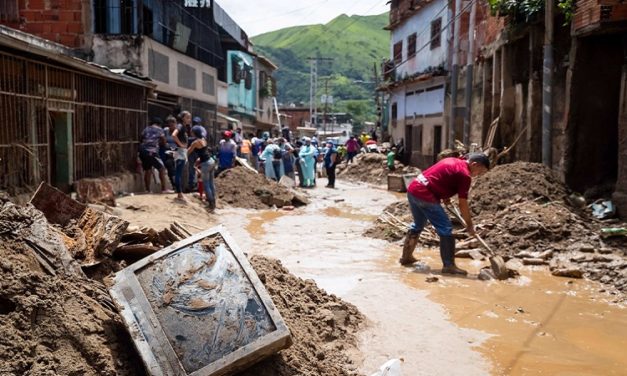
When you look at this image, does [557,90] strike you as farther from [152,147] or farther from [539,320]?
[152,147]

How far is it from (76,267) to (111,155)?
927cm

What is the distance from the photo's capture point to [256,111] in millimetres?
38531

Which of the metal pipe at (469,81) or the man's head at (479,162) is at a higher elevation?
the metal pipe at (469,81)

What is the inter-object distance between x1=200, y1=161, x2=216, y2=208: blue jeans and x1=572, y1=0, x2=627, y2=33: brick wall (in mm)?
7284

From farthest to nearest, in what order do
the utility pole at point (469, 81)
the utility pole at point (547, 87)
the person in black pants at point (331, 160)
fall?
the person in black pants at point (331, 160) < the utility pole at point (469, 81) < the utility pole at point (547, 87)

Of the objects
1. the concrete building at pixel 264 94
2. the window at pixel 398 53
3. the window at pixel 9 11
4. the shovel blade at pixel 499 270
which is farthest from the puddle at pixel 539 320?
the concrete building at pixel 264 94

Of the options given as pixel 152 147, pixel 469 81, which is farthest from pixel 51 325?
pixel 469 81

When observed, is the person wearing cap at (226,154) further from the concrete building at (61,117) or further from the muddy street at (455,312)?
the muddy street at (455,312)

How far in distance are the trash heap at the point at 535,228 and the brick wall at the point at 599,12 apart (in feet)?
8.45

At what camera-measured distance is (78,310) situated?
10.5 feet

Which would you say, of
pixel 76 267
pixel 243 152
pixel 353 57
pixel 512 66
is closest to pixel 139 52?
pixel 243 152

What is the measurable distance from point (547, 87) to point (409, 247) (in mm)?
5286

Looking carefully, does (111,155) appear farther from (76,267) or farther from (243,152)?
(76,267)

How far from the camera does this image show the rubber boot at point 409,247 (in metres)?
7.45
